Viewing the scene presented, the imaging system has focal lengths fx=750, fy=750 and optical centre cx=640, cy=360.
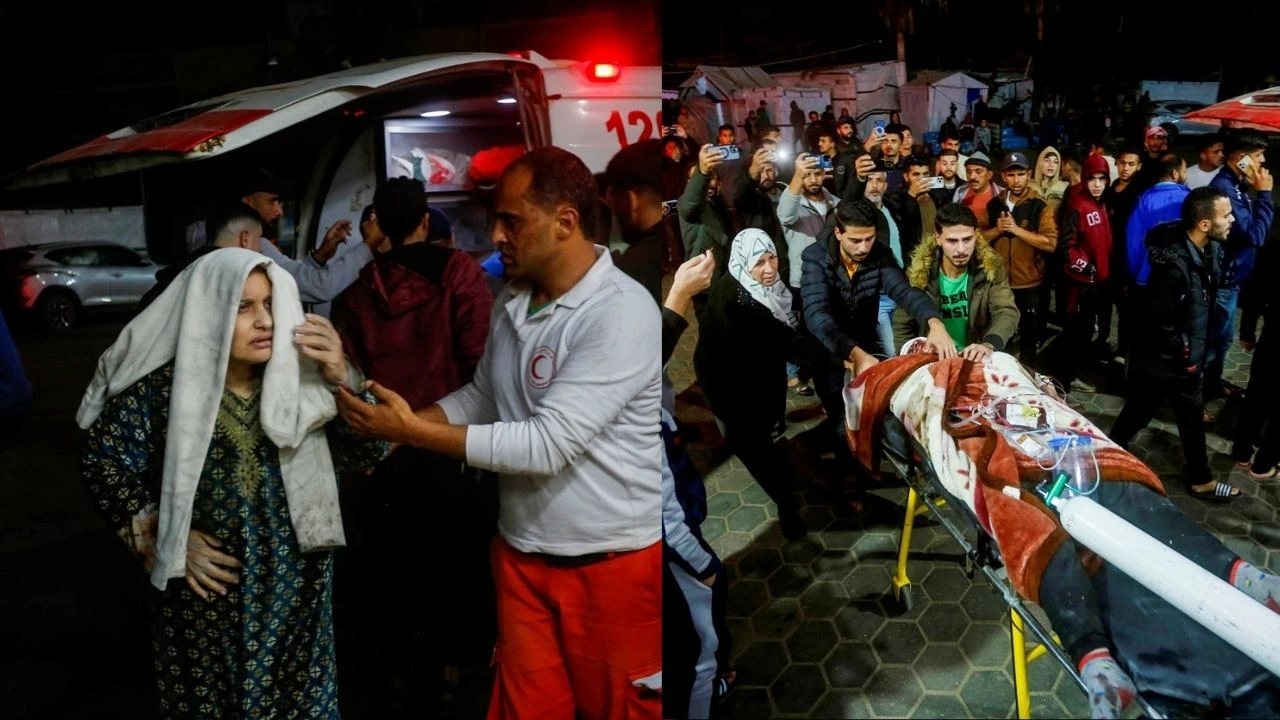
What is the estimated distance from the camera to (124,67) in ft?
5.84

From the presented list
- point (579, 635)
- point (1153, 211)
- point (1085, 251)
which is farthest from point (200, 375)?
point (1153, 211)

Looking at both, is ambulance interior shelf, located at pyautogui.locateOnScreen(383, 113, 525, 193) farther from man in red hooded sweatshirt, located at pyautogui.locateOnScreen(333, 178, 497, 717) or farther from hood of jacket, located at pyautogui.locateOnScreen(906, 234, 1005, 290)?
hood of jacket, located at pyautogui.locateOnScreen(906, 234, 1005, 290)

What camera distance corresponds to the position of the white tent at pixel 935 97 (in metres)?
1.84

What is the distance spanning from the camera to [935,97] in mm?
1859

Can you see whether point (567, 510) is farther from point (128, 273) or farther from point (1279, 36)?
point (1279, 36)

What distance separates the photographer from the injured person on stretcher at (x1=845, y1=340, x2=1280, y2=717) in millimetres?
1401

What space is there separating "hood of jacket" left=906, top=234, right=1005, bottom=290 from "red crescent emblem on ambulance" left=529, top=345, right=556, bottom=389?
3.23ft

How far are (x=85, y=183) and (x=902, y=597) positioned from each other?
2.14 m

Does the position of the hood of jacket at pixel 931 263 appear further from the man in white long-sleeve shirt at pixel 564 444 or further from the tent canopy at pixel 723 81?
the man in white long-sleeve shirt at pixel 564 444

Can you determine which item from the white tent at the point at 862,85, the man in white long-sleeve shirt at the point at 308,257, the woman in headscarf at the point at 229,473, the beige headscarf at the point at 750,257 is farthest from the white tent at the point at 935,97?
the woman in headscarf at the point at 229,473

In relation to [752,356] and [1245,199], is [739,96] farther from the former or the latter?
[1245,199]

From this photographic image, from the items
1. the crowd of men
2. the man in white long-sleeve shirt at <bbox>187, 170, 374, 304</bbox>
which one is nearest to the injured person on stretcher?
the crowd of men

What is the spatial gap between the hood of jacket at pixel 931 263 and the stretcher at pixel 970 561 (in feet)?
1.46

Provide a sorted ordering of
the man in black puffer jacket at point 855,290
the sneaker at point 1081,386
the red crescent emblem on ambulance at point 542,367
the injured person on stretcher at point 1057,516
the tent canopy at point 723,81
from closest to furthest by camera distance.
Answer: the injured person on stretcher at point 1057,516
the red crescent emblem on ambulance at point 542,367
the tent canopy at point 723,81
the man in black puffer jacket at point 855,290
the sneaker at point 1081,386
